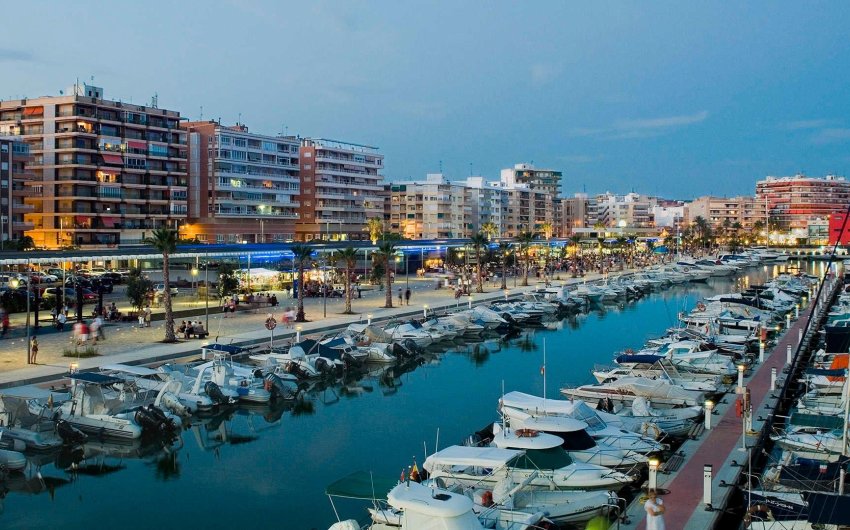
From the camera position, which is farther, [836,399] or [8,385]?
[8,385]

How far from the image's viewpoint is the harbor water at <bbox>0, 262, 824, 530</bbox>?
23.7 meters

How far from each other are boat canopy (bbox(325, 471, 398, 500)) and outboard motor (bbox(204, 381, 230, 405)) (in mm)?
14972

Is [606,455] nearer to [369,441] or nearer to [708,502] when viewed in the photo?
[708,502]

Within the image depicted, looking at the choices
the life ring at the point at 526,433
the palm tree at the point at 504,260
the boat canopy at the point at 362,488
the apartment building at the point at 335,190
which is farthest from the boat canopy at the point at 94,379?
the apartment building at the point at 335,190

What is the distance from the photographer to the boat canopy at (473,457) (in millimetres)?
20984

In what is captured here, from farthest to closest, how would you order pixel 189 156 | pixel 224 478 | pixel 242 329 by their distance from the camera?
pixel 189 156 → pixel 242 329 → pixel 224 478

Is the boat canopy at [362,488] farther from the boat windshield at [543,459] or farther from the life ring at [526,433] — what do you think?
the life ring at [526,433]

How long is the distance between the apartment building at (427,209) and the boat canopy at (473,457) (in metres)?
145

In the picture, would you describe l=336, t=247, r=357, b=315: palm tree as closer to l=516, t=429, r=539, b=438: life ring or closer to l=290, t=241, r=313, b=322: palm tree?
l=290, t=241, r=313, b=322: palm tree

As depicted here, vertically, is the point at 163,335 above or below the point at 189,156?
below

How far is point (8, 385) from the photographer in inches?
1342

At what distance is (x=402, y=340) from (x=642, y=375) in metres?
16.8

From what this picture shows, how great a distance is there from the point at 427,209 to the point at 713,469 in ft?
482

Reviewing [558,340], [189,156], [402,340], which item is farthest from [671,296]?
[189,156]
